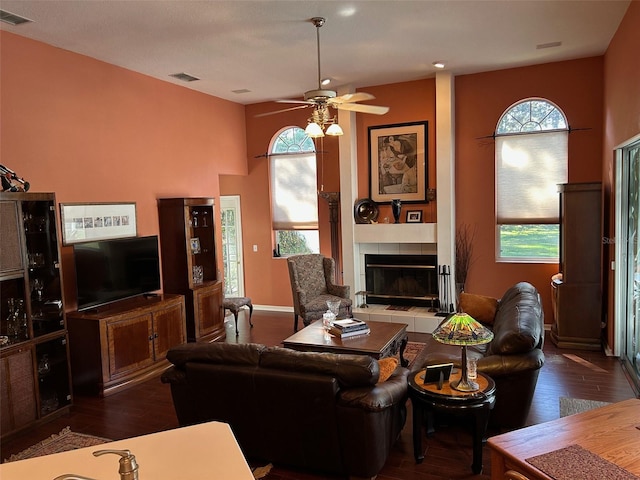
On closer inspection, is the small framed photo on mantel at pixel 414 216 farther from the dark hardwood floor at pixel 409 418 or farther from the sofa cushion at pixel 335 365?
the sofa cushion at pixel 335 365

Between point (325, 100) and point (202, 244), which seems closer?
point (325, 100)

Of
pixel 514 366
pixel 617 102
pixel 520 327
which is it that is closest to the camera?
pixel 514 366

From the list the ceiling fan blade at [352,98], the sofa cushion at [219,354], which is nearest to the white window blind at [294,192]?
the ceiling fan blade at [352,98]

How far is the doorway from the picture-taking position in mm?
4555

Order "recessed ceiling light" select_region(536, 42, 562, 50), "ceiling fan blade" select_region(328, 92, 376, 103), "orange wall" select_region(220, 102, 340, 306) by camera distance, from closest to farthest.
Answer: "ceiling fan blade" select_region(328, 92, 376, 103) < "recessed ceiling light" select_region(536, 42, 562, 50) < "orange wall" select_region(220, 102, 340, 306)

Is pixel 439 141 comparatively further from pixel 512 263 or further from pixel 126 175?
pixel 126 175

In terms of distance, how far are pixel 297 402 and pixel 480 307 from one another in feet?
9.57

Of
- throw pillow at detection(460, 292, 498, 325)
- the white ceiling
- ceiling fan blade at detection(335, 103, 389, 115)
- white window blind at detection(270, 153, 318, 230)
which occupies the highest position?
the white ceiling

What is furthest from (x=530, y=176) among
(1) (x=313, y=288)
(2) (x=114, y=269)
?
(2) (x=114, y=269)

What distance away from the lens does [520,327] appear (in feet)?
11.5

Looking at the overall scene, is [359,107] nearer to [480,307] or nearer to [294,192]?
[480,307]

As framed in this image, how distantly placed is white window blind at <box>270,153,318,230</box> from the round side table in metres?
4.95

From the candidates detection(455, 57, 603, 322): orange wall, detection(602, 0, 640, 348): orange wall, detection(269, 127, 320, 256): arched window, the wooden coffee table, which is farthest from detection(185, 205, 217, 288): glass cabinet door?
detection(602, 0, 640, 348): orange wall

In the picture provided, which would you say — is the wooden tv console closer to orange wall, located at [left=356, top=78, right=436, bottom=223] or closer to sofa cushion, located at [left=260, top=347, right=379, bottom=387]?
sofa cushion, located at [left=260, top=347, right=379, bottom=387]
